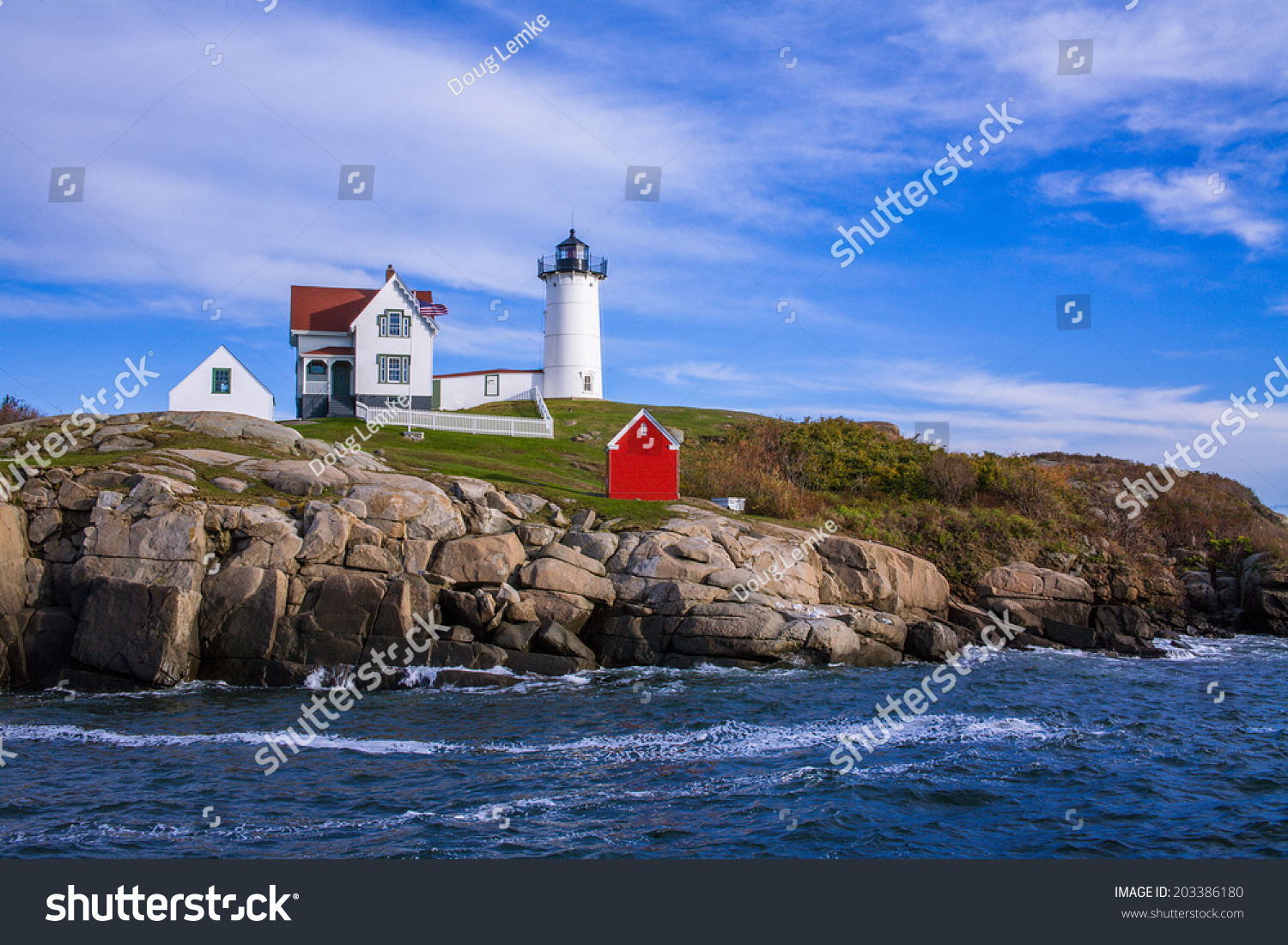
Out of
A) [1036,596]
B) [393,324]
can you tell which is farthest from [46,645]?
[393,324]

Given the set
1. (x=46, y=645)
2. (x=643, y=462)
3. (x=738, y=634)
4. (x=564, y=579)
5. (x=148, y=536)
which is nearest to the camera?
(x=46, y=645)

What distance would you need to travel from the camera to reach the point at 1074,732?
1508 centimetres

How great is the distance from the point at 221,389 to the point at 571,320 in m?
26.3

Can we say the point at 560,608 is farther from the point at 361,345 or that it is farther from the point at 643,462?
the point at 361,345

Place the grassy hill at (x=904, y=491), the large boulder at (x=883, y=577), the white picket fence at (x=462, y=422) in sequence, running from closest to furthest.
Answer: the large boulder at (x=883, y=577) < the grassy hill at (x=904, y=491) < the white picket fence at (x=462, y=422)

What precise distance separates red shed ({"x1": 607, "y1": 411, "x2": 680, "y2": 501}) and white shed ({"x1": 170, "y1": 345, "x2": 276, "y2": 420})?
64.5 feet

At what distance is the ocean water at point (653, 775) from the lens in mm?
10156

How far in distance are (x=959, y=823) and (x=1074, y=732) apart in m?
5.56

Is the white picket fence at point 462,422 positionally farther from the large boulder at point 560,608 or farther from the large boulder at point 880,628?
the large boulder at point 880,628

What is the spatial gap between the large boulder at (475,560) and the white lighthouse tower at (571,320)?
39574 millimetres

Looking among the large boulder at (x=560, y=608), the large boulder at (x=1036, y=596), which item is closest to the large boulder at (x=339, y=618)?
Answer: the large boulder at (x=560, y=608)

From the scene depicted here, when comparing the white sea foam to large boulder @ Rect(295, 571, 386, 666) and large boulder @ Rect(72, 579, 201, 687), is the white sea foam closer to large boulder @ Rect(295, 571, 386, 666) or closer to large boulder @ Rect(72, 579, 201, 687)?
large boulder @ Rect(72, 579, 201, 687)

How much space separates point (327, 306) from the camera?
47.4 m

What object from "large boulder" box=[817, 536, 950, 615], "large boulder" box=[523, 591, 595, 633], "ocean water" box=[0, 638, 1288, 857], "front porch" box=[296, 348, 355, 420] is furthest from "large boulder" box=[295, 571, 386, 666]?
"front porch" box=[296, 348, 355, 420]
